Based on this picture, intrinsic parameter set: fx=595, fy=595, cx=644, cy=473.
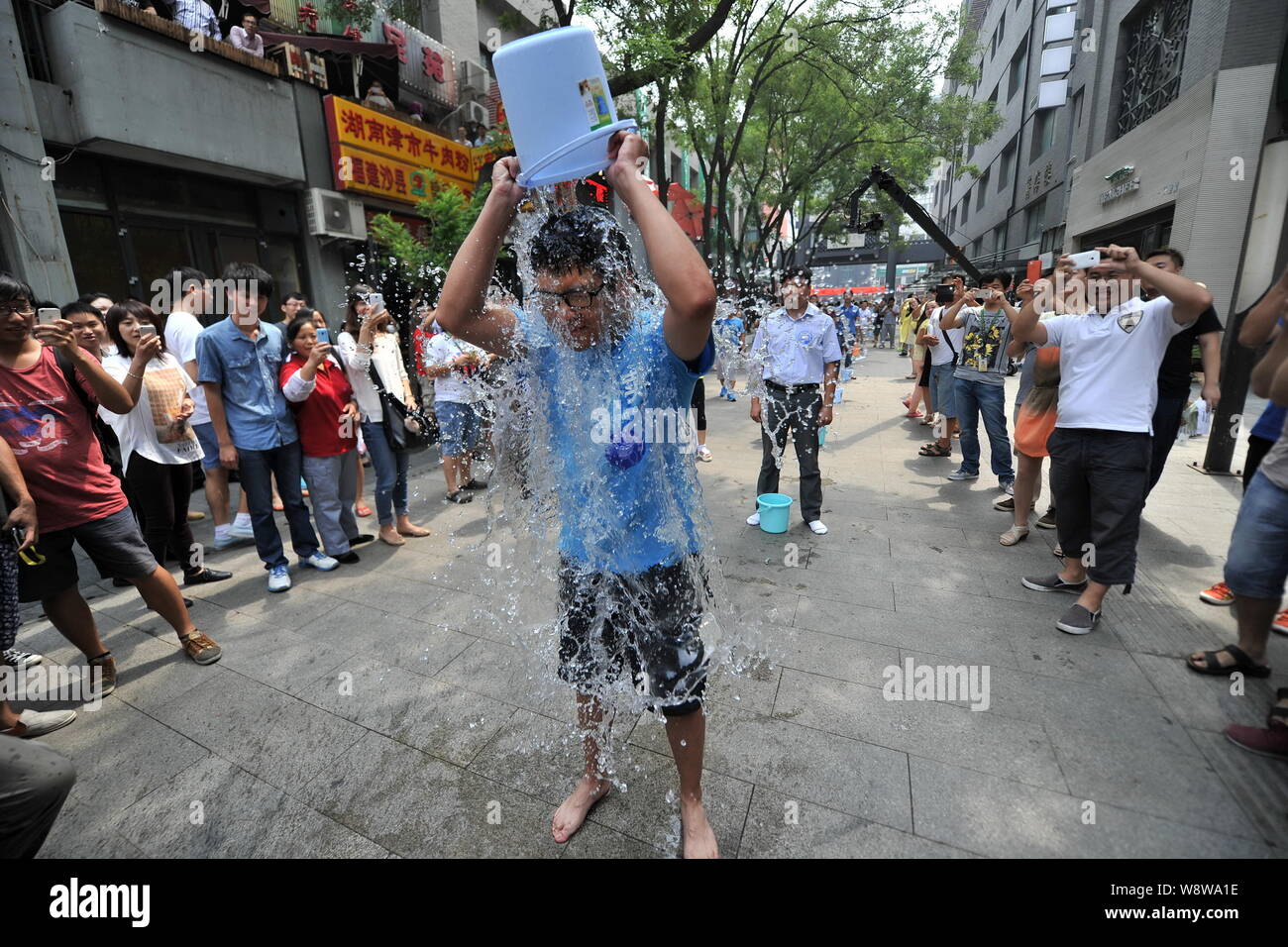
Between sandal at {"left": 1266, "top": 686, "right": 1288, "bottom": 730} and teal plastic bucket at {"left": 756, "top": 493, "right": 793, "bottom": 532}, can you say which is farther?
teal plastic bucket at {"left": 756, "top": 493, "right": 793, "bottom": 532}

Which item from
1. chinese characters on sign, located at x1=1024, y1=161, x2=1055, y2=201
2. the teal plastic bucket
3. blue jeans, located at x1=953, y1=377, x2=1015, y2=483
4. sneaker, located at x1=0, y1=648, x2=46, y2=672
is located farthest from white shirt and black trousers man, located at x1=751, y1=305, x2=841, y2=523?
chinese characters on sign, located at x1=1024, y1=161, x2=1055, y2=201

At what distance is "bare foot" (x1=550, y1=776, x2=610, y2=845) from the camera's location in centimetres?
209

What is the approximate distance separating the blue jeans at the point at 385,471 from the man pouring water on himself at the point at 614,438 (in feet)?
10.7

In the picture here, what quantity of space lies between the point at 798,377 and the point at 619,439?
130 inches

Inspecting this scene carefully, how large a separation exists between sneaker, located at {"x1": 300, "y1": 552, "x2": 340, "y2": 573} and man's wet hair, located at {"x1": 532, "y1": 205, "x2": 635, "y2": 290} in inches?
145

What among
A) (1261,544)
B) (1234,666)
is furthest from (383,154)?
(1234,666)

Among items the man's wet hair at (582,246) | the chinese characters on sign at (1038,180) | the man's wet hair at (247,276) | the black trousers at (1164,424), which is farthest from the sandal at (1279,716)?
the chinese characters on sign at (1038,180)

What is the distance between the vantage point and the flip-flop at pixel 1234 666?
2838 millimetres

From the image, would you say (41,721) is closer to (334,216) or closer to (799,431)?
(799,431)

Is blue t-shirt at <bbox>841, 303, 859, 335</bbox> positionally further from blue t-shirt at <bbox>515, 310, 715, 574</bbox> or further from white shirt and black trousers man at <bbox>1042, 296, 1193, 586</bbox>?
blue t-shirt at <bbox>515, 310, 715, 574</bbox>
